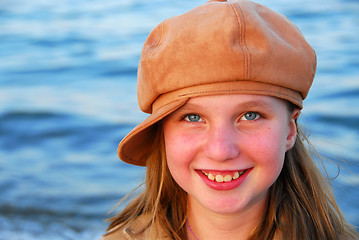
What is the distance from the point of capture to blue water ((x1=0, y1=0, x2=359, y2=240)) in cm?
467

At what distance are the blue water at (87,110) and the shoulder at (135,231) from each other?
1102 mm

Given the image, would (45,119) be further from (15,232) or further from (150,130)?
(150,130)

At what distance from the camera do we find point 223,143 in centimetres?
212

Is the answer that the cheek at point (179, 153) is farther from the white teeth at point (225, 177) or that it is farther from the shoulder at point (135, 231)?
the shoulder at point (135, 231)

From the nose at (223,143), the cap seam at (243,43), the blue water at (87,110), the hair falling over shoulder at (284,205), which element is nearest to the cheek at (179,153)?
the nose at (223,143)

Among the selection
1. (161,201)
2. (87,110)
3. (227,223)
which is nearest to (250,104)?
(227,223)

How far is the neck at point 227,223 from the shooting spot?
2.42 metres

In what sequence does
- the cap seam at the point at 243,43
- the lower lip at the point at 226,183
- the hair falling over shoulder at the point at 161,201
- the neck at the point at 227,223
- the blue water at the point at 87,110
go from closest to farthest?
the cap seam at the point at 243,43
the lower lip at the point at 226,183
the neck at the point at 227,223
the hair falling over shoulder at the point at 161,201
the blue water at the point at 87,110

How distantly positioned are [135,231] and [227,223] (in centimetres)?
47

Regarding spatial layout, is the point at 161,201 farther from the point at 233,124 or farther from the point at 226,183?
the point at 233,124

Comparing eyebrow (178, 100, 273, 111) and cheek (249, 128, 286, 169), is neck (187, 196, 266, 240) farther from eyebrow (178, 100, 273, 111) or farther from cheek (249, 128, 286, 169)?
eyebrow (178, 100, 273, 111)

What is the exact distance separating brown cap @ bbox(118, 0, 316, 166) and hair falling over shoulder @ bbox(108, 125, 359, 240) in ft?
1.49

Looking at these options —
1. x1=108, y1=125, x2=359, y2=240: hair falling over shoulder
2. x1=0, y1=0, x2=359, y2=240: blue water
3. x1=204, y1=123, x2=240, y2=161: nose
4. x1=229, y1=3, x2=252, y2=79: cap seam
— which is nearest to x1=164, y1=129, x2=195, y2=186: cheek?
x1=204, y1=123, x2=240, y2=161: nose

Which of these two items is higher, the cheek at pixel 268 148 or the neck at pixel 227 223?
the cheek at pixel 268 148
